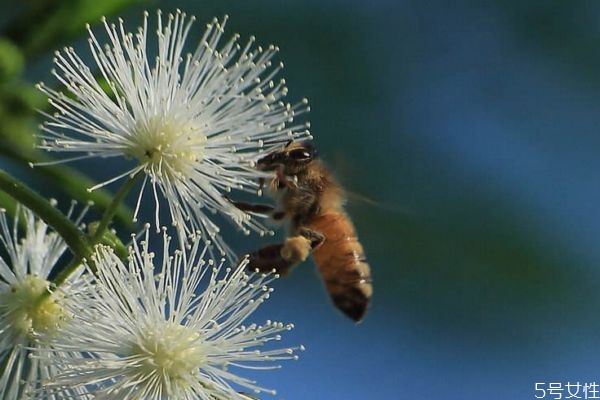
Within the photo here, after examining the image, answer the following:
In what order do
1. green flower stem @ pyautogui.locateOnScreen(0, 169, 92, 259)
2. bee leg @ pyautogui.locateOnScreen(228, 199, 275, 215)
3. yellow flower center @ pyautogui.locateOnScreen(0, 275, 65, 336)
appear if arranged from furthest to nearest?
1. bee leg @ pyautogui.locateOnScreen(228, 199, 275, 215)
2. yellow flower center @ pyautogui.locateOnScreen(0, 275, 65, 336)
3. green flower stem @ pyautogui.locateOnScreen(0, 169, 92, 259)

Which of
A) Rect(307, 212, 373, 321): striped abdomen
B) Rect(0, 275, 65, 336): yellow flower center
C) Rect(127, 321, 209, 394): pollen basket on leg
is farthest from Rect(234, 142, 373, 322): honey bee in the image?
Rect(0, 275, 65, 336): yellow flower center

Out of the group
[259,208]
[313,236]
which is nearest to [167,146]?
[259,208]

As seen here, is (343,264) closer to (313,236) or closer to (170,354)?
(313,236)

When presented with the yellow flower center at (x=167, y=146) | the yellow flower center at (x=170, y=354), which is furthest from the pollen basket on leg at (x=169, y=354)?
the yellow flower center at (x=167, y=146)

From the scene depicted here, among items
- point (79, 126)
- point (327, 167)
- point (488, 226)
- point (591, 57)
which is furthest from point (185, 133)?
point (591, 57)

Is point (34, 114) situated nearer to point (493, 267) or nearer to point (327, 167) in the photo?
point (327, 167)

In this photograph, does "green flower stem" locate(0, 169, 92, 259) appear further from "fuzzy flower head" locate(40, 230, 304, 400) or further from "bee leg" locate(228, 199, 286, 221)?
"bee leg" locate(228, 199, 286, 221)

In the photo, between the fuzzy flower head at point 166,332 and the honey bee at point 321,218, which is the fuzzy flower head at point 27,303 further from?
the honey bee at point 321,218
